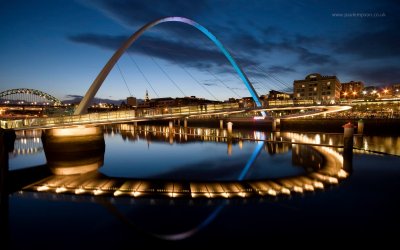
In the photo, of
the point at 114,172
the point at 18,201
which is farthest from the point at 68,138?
the point at 18,201

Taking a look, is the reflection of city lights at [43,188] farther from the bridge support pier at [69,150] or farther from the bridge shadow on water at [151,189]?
the bridge support pier at [69,150]

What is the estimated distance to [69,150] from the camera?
21891 mm

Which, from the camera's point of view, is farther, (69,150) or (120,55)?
(120,55)

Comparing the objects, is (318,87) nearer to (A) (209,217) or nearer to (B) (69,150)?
(B) (69,150)

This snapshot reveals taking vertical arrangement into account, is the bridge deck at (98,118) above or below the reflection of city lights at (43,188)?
above

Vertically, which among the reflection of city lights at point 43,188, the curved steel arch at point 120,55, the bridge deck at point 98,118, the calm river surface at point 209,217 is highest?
the curved steel arch at point 120,55

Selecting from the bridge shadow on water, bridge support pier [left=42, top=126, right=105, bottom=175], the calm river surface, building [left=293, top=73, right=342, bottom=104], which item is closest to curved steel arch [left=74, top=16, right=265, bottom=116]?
bridge support pier [left=42, top=126, right=105, bottom=175]

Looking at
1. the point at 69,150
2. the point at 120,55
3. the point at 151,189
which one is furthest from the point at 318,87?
the point at 151,189

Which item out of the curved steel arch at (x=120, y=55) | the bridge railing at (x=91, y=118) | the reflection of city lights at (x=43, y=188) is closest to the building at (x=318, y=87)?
the curved steel arch at (x=120, y=55)

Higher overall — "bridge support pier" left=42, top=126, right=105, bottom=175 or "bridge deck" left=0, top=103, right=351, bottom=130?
"bridge deck" left=0, top=103, right=351, bottom=130

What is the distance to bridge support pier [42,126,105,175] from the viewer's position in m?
20.8

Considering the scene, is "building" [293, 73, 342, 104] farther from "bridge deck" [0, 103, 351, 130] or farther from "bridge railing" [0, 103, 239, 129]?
"bridge railing" [0, 103, 239, 129]

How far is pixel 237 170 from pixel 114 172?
10.1m

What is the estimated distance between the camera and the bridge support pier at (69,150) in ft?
68.4
